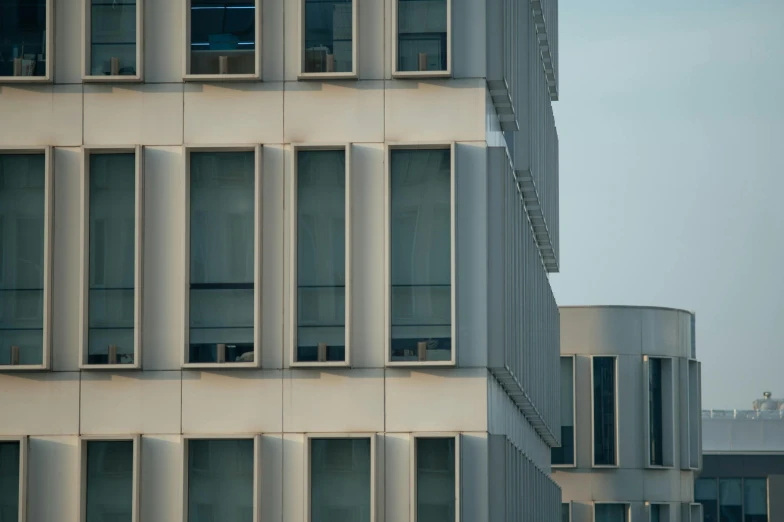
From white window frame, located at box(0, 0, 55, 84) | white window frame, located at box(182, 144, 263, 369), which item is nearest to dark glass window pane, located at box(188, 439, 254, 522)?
white window frame, located at box(182, 144, 263, 369)

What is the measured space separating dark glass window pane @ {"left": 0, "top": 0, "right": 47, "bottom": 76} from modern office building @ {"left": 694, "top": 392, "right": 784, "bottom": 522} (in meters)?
68.6

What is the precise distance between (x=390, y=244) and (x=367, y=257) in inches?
16.8

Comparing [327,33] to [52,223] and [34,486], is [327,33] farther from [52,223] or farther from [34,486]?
[34,486]

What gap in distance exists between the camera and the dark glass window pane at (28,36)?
28.7 meters

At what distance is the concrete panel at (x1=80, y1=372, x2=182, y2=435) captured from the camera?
27906 millimetres

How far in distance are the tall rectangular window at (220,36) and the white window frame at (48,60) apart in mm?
A: 2244

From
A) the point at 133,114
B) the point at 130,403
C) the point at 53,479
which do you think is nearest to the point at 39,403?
the point at 53,479

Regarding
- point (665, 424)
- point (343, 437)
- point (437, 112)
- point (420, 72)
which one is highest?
point (420, 72)

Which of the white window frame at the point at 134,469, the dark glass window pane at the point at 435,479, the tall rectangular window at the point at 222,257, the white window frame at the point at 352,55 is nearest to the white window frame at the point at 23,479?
the white window frame at the point at 134,469

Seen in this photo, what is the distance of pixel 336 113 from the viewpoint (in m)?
28.3

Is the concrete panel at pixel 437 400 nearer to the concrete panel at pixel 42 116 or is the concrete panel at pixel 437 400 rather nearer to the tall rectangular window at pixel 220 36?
the tall rectangular window at pixel 220 36

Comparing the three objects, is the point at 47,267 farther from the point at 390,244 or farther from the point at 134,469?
the point at 390,244

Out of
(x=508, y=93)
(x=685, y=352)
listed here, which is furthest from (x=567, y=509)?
(x=508, y=93)

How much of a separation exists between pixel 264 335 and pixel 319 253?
1.57 meters
